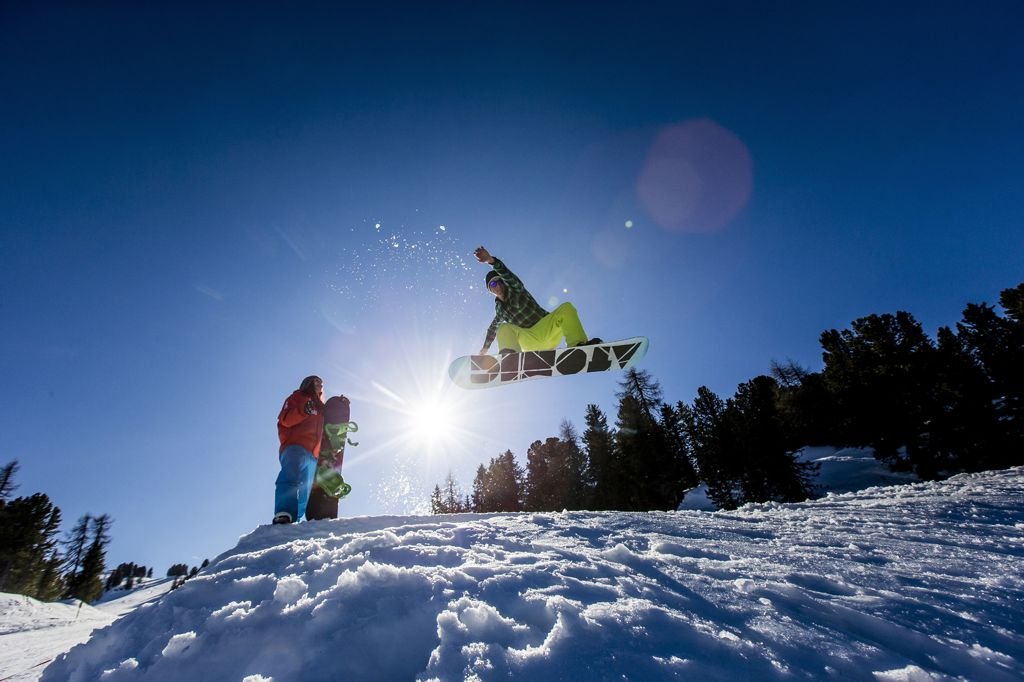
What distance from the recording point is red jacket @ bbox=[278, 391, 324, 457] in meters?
4.87

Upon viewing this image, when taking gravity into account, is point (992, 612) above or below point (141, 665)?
below

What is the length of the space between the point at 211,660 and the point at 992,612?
386cm

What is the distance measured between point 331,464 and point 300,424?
2.59 feet

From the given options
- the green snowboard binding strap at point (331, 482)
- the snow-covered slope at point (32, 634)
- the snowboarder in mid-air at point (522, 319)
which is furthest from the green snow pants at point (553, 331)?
the snow-covered slope at point (32, 634)

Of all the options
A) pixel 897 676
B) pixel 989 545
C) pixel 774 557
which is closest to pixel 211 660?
pixel 897 676

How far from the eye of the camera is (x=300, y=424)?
16.1ft

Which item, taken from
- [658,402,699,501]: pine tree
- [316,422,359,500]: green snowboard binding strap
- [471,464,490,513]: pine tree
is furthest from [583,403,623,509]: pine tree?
[316,422,359,500]: green snowboard binding strap

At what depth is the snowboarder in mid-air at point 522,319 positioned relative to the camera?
759cm

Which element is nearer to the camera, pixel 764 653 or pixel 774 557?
pixel 764 653

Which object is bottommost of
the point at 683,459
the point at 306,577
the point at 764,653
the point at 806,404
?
the point at 764,653

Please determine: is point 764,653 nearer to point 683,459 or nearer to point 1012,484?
point 1012,484

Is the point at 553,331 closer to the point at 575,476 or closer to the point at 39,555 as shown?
the point at 575,476

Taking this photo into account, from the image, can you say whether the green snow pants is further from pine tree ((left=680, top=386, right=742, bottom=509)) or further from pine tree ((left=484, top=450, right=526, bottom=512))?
pine tree ((left=484, top=450, right=526, bottom=512))

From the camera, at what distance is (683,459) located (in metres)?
30.0
